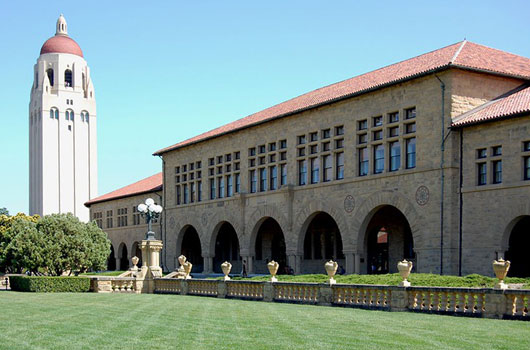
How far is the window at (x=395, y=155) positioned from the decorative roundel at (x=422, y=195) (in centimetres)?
215

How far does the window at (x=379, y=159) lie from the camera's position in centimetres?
3641

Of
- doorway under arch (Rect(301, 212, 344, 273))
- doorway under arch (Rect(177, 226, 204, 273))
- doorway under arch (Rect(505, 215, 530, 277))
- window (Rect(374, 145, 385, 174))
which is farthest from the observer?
doorway under arch (Rect(177, 226, 204, 273))

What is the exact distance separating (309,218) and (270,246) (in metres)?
11.2

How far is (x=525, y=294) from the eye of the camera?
55.9 ft

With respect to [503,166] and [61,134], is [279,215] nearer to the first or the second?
[503,166]

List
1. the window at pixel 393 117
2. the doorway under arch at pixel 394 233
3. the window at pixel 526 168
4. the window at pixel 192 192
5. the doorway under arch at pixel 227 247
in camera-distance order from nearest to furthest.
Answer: the window at pixel 526 168
the window at pixel 393 117
the doorway under arch at pixel 394 233
the window at pixel 192 192
the doorway under arch at pixel 227 247

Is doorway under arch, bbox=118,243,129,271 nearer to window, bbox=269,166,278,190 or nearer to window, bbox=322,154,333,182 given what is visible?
window, bbox=269,166,278,190

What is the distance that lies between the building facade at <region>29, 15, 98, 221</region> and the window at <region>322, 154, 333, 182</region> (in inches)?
2935

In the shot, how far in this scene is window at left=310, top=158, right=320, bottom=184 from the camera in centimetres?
4119

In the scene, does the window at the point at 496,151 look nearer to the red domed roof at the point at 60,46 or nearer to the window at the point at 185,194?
the window at the point at 185,194

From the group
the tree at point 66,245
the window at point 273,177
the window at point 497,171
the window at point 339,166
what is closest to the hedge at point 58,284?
the tree at point 66,245

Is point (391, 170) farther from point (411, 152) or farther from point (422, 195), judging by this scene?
point (422, 195)

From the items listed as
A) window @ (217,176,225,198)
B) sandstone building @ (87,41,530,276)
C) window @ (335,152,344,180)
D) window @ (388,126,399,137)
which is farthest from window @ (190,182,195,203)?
window @ (388,126,399,137)

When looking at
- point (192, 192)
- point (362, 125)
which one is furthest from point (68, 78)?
point (362, 125)
